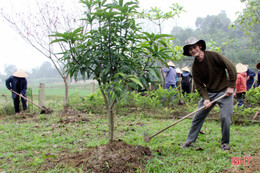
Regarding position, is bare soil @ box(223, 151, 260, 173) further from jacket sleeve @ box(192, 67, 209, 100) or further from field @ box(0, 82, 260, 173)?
jacket sleeve @ box(192, 67, 209, 100)

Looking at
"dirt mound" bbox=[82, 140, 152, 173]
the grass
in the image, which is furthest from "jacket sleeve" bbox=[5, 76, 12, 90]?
"dirt mound" bbox=[82, 140, 152, 173]

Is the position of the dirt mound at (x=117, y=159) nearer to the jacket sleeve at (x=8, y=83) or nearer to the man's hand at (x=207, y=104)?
the man's hand at (x=207, y=104)

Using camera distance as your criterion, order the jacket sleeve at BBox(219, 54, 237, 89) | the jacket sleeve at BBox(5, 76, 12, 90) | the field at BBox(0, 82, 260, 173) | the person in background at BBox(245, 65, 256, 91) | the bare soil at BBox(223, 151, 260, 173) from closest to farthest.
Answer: the bare soil at BBox(223, 151, 260, 173) < the field at BBox(0, 82, 260, 173) < the jacket sleeve at BBox(219, 54, 237, 89) < the jacket sleeve at BBox(5, 76, 12, 90) < the person in background at BBox(245, 65, 256, 91)

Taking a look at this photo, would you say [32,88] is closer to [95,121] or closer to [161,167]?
[95,121]

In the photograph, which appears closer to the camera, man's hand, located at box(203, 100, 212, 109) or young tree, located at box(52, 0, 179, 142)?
young tree, located at box(52, 0, 179, 142)

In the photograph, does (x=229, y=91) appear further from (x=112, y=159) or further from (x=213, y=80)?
(x=112, y=159)

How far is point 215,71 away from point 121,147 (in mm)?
2020

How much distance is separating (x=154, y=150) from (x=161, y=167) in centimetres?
62

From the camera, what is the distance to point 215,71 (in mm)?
3395

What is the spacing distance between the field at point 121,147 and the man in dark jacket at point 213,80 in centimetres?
43

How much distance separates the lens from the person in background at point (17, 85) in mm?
7246

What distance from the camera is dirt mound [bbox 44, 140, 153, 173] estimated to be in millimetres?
2670

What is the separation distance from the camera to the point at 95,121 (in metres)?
5.88

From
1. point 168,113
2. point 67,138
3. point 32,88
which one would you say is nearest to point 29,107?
point 32,88
